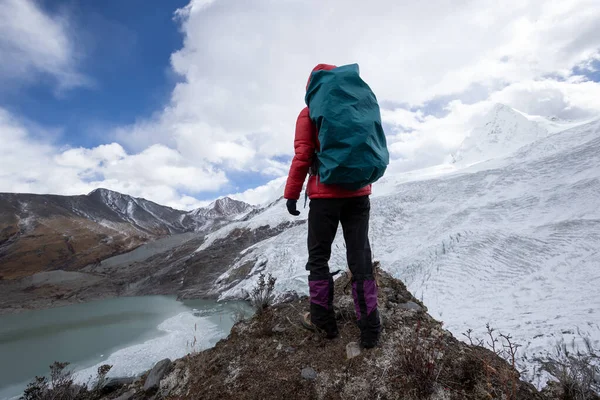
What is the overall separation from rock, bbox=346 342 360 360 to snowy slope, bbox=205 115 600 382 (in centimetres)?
514

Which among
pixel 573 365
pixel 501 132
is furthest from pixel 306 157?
pixel 501 132

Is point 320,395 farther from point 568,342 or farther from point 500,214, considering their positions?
point 500,214

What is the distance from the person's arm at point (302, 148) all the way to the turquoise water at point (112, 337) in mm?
5781

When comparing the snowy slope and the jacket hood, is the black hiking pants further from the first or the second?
the snowy slope

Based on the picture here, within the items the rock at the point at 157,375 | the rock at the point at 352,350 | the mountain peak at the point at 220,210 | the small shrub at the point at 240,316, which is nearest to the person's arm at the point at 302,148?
the rock at the point at 352,350

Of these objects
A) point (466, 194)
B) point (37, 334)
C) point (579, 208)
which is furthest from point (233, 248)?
point (579, 208)

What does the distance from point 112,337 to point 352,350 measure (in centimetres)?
2055

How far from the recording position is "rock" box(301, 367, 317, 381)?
7.61ft

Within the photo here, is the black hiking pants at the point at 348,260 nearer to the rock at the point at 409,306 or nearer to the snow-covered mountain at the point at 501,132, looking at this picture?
the rock at the point at 409,306

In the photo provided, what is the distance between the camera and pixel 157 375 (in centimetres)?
334

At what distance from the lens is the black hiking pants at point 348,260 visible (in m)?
2.56

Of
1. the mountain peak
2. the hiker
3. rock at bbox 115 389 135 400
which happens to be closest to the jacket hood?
the hiker

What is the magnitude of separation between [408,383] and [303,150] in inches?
80.2

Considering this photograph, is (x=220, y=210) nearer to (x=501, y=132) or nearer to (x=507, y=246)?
(x=501, y=132)
